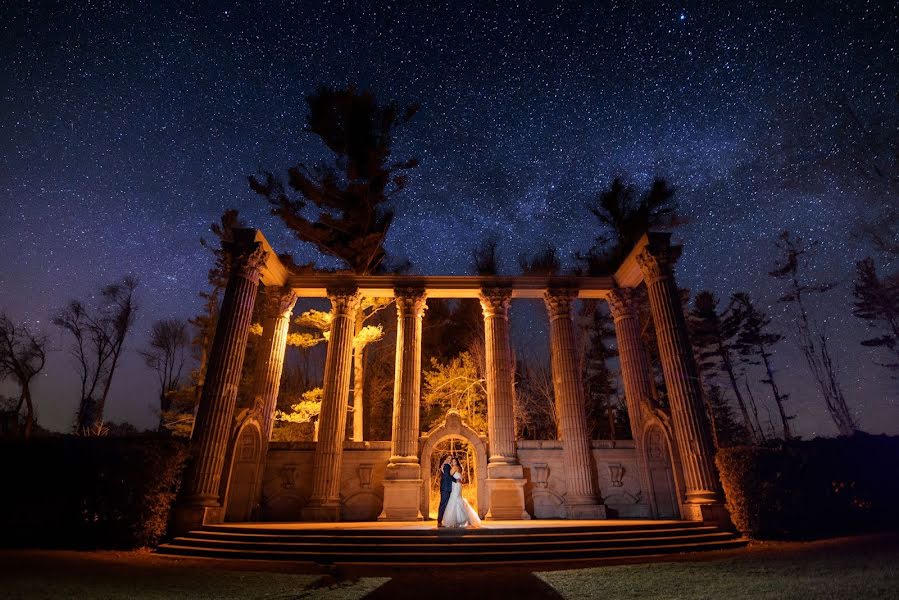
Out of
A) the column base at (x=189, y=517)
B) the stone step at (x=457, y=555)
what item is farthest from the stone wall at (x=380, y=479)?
the stone step at (x=457, y=555)

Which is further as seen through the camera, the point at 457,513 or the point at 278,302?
the point at 278,302

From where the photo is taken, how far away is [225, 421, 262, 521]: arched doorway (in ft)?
51.5

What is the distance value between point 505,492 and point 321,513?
7.07 meters

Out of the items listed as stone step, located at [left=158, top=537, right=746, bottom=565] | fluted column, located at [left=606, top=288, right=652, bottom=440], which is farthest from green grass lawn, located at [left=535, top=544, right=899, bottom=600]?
fluted column, located at [left=606, top=288, right=652, bottom=440]

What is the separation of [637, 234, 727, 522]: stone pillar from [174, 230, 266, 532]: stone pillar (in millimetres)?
15638

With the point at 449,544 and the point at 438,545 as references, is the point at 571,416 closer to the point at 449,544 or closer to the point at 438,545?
the point at 449,544

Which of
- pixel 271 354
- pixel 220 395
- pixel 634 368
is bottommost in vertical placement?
pixel 220 395

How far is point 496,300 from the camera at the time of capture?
64.4 ft

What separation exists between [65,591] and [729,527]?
52.9 ft

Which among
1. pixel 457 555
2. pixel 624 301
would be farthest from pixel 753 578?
pixel 624 301

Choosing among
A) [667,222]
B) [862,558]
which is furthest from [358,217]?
[862,558]

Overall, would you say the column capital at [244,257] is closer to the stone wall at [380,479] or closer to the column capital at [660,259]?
the stone wall at [380,479]

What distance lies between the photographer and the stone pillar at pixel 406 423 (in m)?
16.2

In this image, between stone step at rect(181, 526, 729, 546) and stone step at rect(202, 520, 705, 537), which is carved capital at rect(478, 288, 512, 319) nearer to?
stone step at rect(202, 520, 705, 537)
